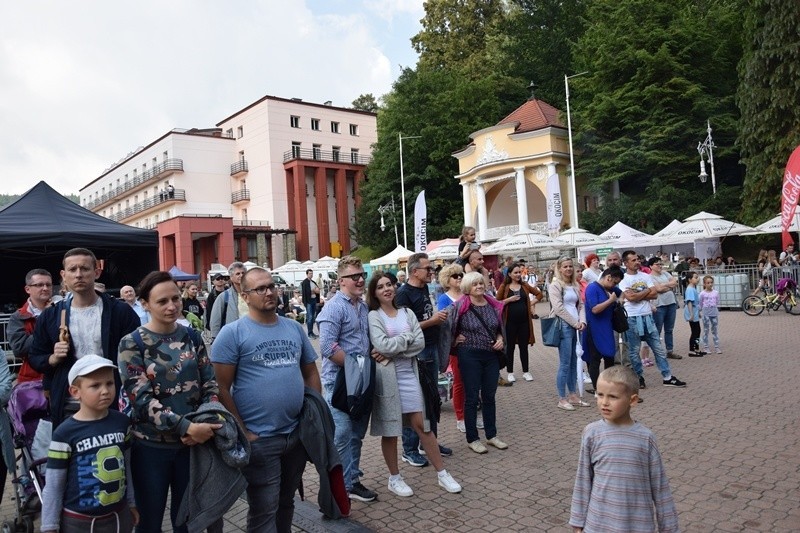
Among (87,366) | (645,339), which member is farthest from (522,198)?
(87,366)

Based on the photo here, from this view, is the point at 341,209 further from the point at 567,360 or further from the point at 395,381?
the point at 395,381

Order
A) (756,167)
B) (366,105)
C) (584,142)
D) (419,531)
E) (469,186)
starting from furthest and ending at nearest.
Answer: (366,105) → (469,186) → (584,142) → (756,167) → (419,531)

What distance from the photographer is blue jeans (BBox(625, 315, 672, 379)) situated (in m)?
8.37

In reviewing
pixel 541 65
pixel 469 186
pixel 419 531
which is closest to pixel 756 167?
pixel 469 186

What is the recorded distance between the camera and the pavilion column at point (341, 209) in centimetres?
5459

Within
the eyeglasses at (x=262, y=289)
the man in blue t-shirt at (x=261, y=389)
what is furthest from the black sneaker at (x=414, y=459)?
the eyeglasses at (x=262, y=289)

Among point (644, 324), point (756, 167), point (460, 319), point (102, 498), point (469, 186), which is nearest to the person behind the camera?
point (102, 498)

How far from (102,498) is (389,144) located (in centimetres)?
4309

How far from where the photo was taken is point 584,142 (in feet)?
114

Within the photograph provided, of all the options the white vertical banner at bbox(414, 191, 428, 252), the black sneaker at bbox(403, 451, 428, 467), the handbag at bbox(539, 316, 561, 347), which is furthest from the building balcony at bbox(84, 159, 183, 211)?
the black sneaker at bbox(403, 451, 428, 467)

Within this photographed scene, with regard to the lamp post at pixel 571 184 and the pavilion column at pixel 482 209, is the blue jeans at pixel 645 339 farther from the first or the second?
the pavilion column at pixel 482 209

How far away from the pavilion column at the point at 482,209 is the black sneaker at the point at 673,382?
29997 millimetres

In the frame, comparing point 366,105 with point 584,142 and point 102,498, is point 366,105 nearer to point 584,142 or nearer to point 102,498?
point 584,142

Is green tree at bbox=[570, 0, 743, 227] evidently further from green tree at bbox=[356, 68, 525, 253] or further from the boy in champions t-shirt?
the boy in champions t-shirt
